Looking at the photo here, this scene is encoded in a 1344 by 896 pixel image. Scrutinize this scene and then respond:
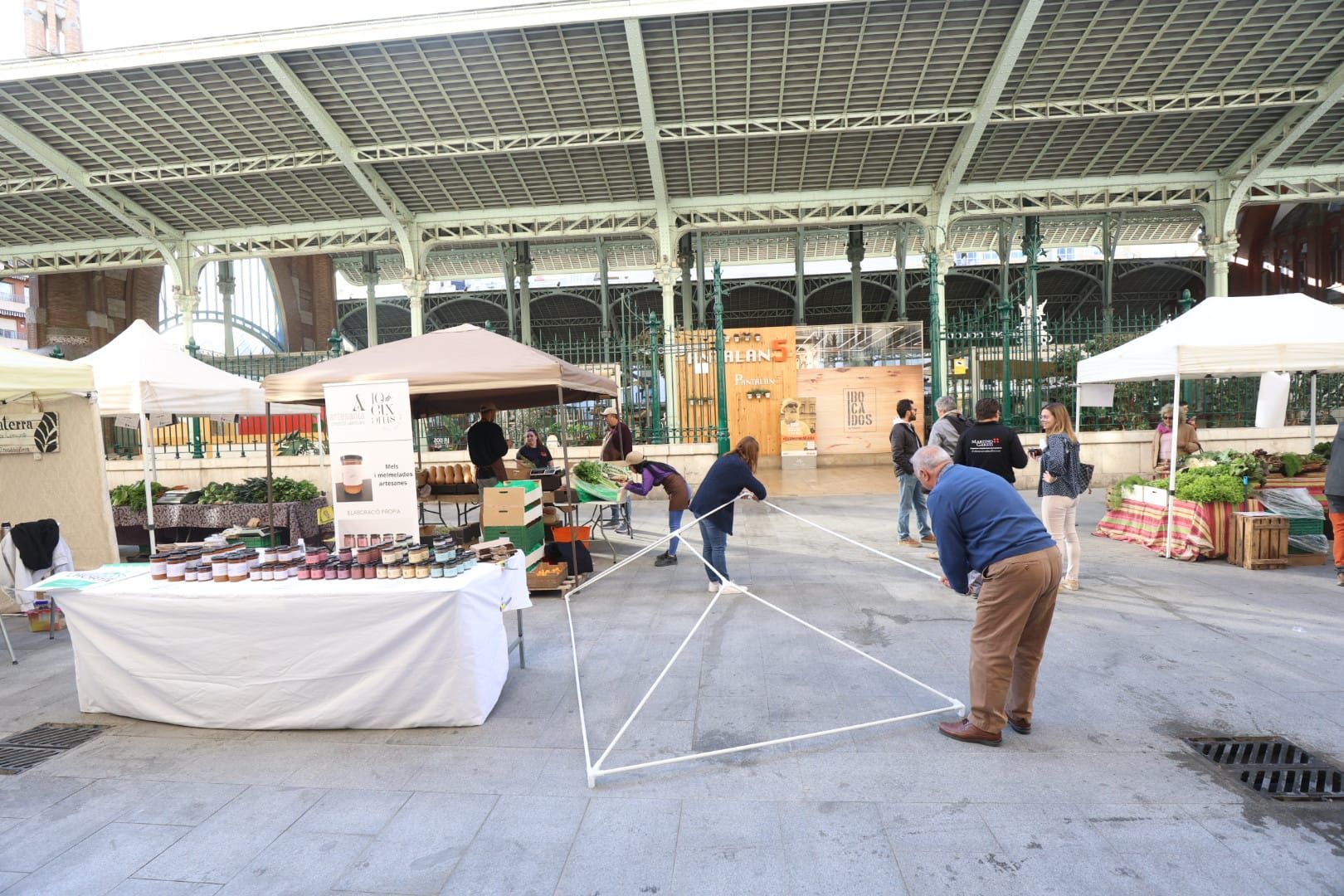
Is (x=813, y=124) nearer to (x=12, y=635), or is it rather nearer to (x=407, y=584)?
(x=407, y=584)

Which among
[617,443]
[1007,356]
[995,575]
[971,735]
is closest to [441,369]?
[617,443]

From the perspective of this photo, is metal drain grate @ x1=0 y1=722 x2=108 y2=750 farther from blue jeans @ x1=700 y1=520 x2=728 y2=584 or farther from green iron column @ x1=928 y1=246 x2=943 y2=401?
green iron column @ x1=928 y1=246 x2=943 y2=401

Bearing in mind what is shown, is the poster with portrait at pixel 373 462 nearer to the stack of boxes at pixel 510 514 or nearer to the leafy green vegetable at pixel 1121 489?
the stack of boxes at pixel 510 514

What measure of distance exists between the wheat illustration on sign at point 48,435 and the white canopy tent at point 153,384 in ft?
1.70

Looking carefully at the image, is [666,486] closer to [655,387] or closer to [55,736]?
[55,736]

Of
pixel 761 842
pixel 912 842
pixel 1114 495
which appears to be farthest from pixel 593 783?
pixel 1114 495

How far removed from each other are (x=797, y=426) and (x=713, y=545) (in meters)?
12.2

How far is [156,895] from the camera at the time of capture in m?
2.45

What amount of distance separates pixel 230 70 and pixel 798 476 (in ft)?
48.2

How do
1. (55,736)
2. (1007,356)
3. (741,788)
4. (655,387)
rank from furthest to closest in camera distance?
(655,387)
(1007,356)
(55,736)
(741,788)

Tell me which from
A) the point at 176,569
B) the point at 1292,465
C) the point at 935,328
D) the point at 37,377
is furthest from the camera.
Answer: the point at 935,328

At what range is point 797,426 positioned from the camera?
18141mm

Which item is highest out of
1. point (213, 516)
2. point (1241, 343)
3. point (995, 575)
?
point (1241, 343)

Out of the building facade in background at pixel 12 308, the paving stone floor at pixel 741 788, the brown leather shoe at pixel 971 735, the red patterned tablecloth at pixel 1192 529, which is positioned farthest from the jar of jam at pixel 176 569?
the building facade in background at pixel 12 308
